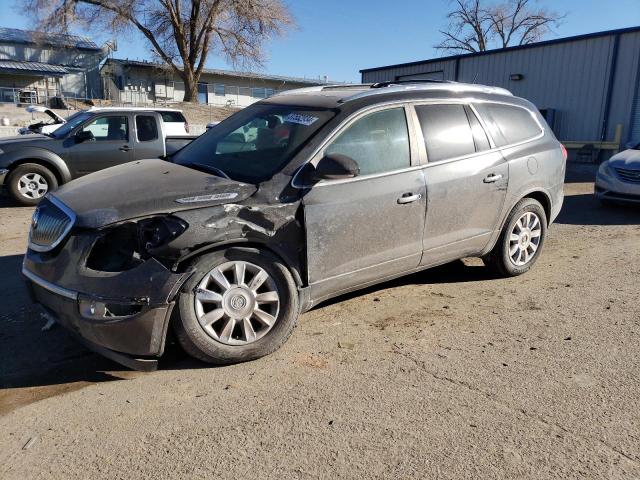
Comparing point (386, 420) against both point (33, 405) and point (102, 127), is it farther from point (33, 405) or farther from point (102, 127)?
point (102, 127)

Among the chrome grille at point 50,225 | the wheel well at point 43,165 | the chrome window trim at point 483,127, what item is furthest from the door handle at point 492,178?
the wheel well at point 43,165

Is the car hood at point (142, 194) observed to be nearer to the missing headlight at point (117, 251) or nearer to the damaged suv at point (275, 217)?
the damaged suv at point (275, 217)

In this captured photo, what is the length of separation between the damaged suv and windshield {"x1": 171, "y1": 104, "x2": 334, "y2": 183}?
0.02m

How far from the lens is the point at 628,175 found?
8.94 m

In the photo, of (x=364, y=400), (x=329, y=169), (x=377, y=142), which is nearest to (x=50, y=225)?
(x=329, y=169)

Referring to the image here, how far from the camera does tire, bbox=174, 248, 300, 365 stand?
10.7ft

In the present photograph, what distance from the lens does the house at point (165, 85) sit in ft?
158

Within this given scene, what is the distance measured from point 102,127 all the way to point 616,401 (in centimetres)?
941

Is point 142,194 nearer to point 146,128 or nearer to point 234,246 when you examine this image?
point 234,246

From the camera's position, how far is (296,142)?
389 centimetres

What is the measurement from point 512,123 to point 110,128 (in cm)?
758

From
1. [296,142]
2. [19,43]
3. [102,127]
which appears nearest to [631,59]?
[102,127]

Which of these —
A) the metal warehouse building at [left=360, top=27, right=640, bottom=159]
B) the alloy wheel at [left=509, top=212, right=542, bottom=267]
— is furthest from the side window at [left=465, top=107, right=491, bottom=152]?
the metal warehouse building at [left=360, top=27, right=640, bottom=159]

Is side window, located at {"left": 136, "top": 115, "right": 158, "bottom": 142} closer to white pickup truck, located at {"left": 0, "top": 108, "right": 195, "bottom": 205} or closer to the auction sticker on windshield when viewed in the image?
white pickup truck, located at {"left": 0, "top": 108, "right": 195, "bottom": 205}
